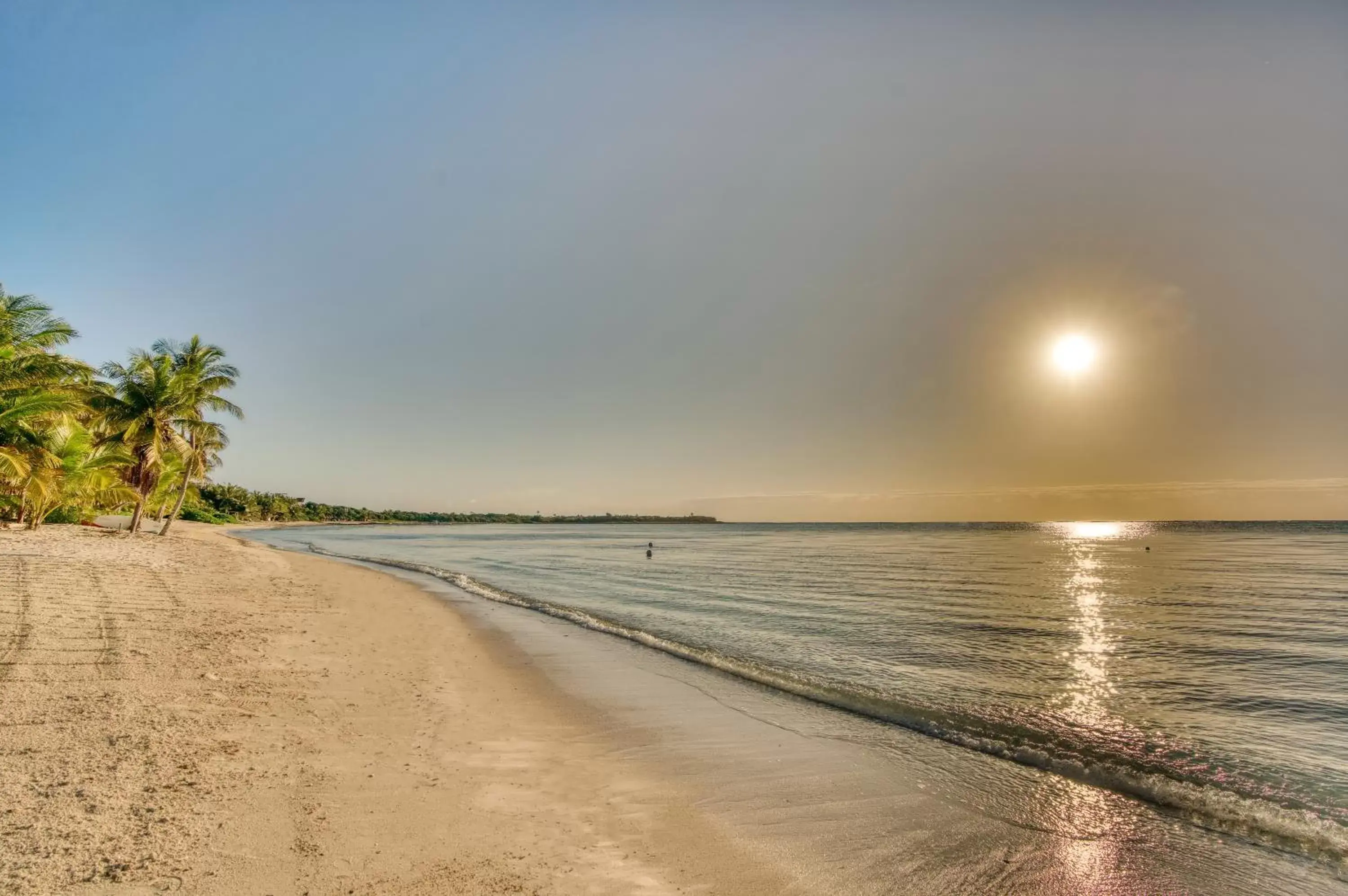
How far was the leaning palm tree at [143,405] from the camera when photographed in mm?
36344

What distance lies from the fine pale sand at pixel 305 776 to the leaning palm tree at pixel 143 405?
29545 mm

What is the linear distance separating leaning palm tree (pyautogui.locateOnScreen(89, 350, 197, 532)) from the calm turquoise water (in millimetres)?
18791

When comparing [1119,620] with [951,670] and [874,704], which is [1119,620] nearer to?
[951,670]

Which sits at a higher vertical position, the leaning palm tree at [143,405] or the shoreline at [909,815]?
the leaning palm tree at [143,405]

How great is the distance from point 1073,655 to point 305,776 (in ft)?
54.1

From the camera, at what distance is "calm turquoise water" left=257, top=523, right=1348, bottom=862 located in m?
8.05

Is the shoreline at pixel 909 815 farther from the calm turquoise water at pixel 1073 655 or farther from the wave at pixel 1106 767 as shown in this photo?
the calm turquoise water at pixel 1073 655

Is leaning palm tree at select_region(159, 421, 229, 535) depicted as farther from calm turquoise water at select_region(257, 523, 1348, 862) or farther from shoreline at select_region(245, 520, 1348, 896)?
shoreline at select_region(245, 520, 1348, 896)

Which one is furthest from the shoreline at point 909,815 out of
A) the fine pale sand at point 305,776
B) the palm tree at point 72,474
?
the palm tree at point 72,474

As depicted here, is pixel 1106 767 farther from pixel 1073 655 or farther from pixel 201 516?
pixel 201 516

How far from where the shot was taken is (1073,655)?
15148 millimetres

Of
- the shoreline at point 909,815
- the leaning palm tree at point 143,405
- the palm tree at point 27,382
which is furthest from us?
the leaning palm tree at point 143,405

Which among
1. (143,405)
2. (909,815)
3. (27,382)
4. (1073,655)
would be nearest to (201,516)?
(143,405)

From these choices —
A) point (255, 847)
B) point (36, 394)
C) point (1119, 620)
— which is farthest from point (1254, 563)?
point (36, 394)
